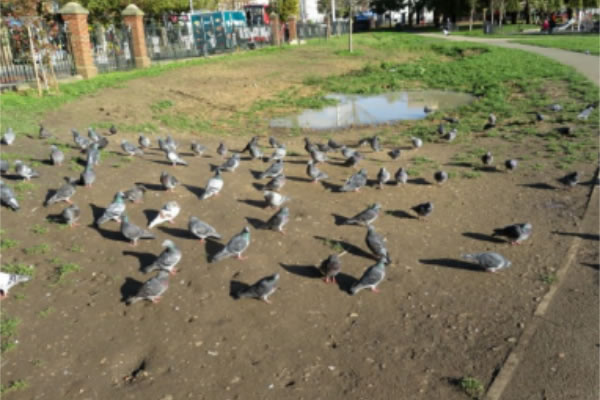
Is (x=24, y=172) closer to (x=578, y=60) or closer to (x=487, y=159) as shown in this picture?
(x=487, y=159)

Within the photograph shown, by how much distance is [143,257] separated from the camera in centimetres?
701

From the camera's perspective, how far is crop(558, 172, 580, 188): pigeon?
351 inches

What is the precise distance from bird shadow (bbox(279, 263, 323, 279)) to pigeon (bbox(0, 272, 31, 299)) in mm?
3583

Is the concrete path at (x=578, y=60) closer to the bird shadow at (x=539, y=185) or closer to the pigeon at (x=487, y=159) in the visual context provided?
the pigeon at (x=487, y=159)

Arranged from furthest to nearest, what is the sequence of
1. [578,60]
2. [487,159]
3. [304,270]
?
1. [578,60]
2. [487,159]
3. [304,270]

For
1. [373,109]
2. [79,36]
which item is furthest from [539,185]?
[79,36]

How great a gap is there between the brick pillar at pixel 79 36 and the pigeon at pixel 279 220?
18.2 m

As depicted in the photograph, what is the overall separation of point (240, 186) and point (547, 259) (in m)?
5.79

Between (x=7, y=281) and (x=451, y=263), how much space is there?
6.17 metres

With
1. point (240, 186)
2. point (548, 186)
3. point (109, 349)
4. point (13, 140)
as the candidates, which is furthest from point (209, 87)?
point (109, 349)

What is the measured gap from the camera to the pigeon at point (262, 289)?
590 centimetres

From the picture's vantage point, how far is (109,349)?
525 cm

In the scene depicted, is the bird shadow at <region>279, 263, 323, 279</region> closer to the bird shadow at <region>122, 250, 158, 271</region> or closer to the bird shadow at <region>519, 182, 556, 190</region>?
the bird shadow at <region>122, 250, 158, 271</region>

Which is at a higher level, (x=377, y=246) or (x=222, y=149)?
(x=222, y=149)
